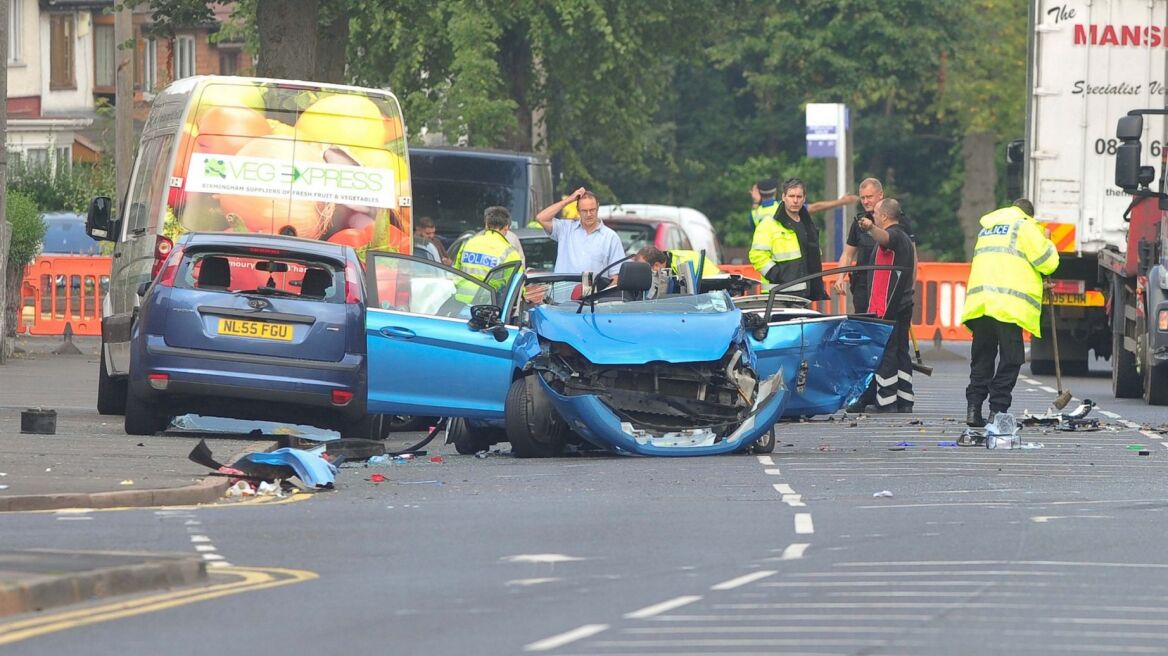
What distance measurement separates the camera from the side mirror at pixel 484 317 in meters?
16.5

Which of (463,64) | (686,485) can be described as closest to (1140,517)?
(686,485)

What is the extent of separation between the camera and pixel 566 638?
8.45 meters

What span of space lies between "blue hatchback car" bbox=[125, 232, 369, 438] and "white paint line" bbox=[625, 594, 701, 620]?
738 cm

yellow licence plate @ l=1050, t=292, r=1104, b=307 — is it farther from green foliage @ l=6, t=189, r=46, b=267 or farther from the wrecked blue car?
green foliage @ l=6, t=189, r=46, b=267

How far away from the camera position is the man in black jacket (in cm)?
1994

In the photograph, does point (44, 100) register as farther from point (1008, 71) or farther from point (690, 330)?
point (690, 330)

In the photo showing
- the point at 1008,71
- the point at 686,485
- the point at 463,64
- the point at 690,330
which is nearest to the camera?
the point at 686,485

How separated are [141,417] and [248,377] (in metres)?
1.05

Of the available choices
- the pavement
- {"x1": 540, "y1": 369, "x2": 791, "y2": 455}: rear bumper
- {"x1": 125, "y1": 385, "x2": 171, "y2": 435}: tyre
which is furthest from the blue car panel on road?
{"x1": 125, "y1": 385, "x2": 171, "y2": 435}: tyre

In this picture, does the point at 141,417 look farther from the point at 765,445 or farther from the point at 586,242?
the point at 586,242

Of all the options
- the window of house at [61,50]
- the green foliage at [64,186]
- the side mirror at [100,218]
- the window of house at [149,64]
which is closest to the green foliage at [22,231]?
the side mirror at [100,218]

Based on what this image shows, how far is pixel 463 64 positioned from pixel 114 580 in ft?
100

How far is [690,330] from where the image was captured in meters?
15.6

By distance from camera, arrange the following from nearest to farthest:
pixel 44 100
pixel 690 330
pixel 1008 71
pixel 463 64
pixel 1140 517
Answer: pixel 1140 517 → pixel 690 330 → pixel 463 64 → pixel 1008 71 → pixel 44 100
